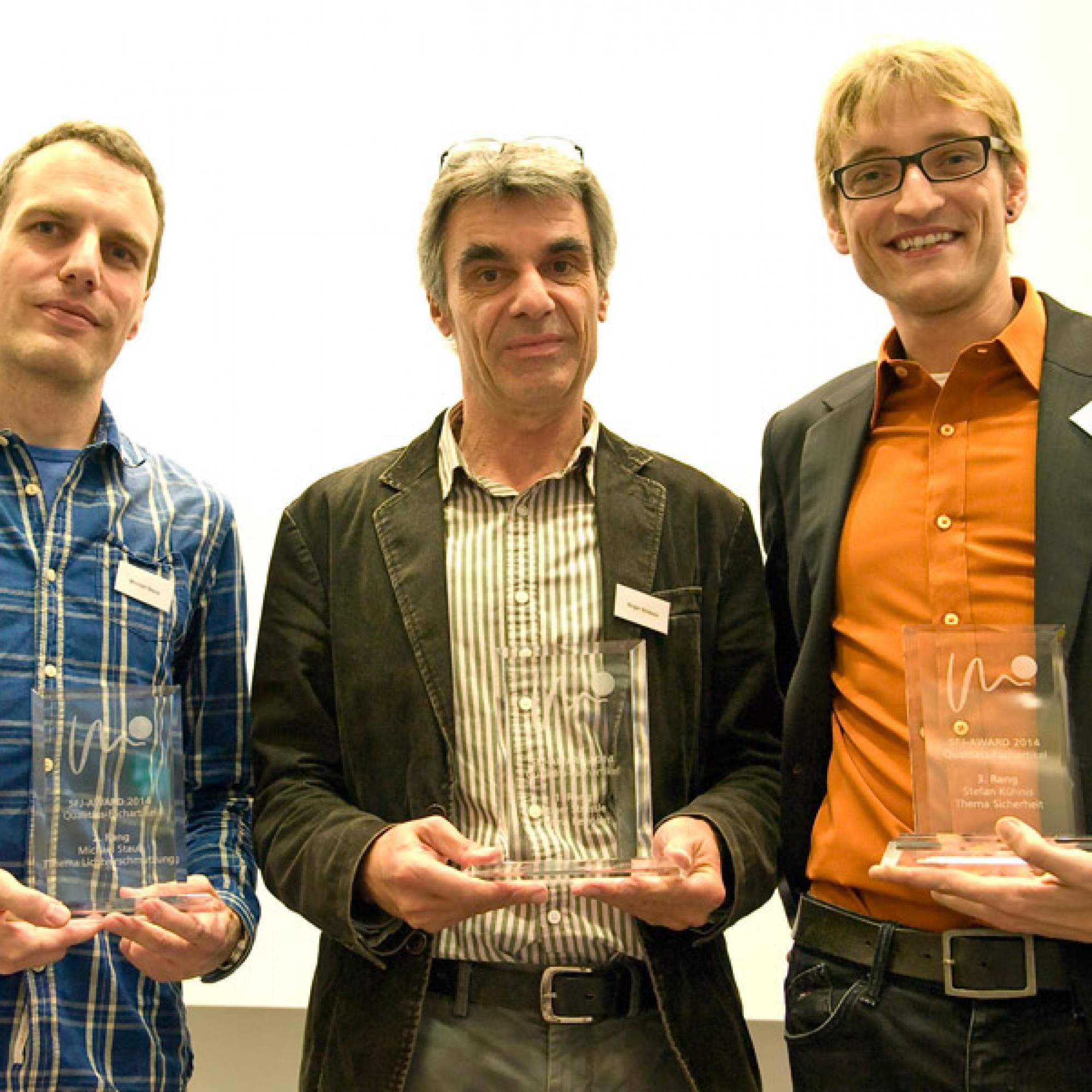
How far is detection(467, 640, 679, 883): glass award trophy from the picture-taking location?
1.93m

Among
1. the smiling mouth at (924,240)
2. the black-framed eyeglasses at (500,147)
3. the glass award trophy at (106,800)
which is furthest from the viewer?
the black-framed eyeglasses at (500,147)

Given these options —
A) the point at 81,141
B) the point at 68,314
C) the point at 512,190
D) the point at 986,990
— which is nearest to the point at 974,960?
the point at 986,990

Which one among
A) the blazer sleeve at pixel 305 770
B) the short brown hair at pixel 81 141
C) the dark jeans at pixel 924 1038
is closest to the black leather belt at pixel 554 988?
the blazer sleeve at pixel 305 770

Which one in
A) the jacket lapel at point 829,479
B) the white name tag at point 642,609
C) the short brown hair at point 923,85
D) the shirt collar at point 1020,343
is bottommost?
the white name tag at point 642,609

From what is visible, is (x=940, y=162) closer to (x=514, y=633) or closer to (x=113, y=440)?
(x=514, y=633)

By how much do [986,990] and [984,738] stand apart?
352mm

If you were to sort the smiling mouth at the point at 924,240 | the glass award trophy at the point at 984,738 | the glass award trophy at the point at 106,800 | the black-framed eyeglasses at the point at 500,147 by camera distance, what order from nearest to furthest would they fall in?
the glass award trophy at the point at 984,738, the glass award trophy at the point at 106,800, the smiling mouth at the point at 924,240, the black-framed eyeglasses at the point at 500,147

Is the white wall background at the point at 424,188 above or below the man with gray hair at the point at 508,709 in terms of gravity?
above

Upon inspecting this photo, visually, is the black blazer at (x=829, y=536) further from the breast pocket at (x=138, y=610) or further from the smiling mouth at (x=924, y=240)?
the breast pocket at (x=138, y=610)

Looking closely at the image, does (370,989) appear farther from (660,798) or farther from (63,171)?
(63,171)

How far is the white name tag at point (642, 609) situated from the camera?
7.08 ft

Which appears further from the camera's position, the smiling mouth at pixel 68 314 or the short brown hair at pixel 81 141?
the short brown hair at pixel 81 141

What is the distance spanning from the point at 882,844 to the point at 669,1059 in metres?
0.46

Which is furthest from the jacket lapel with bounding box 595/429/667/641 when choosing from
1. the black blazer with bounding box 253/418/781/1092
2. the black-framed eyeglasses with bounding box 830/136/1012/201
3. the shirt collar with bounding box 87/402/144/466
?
the shirt collar with bounding box 87/402/144/466
